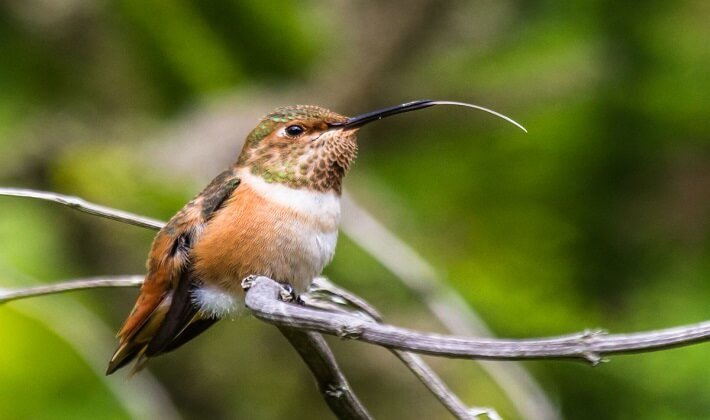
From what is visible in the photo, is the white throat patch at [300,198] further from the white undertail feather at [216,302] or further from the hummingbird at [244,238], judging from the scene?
the white undertail feather at [216,302]

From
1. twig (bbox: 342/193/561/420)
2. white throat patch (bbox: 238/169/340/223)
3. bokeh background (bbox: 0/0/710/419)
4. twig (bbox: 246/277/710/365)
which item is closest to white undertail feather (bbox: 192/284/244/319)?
white throat patch (bbox: 238/169/340/223)

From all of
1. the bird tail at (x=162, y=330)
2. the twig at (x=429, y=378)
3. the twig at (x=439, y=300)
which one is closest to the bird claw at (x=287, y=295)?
the twig at (x=429, y=378)

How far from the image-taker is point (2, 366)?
9.02ft

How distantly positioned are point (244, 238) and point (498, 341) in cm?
101

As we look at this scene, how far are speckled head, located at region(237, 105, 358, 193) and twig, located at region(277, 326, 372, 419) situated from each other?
715 millimetres

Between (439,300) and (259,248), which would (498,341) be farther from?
(439,300)

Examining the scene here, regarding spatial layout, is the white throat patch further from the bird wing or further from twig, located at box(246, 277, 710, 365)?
twig, located at box(246, 277, 710, 365)

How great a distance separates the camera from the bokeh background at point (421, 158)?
134 inches

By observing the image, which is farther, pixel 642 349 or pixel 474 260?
pixel 474 260

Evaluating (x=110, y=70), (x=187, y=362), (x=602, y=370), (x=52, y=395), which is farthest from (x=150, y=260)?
(x=110, y=70)

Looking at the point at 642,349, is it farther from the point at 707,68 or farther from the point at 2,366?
the point at 707,68

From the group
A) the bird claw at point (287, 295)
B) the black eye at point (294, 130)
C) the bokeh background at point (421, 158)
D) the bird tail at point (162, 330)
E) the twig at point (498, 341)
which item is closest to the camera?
the twig at point (498, 341)

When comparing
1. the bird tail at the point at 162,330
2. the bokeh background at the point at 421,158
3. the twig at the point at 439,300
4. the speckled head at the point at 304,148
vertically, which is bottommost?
the bird tail at the point at 162,330

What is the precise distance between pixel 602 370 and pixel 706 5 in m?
1.59
